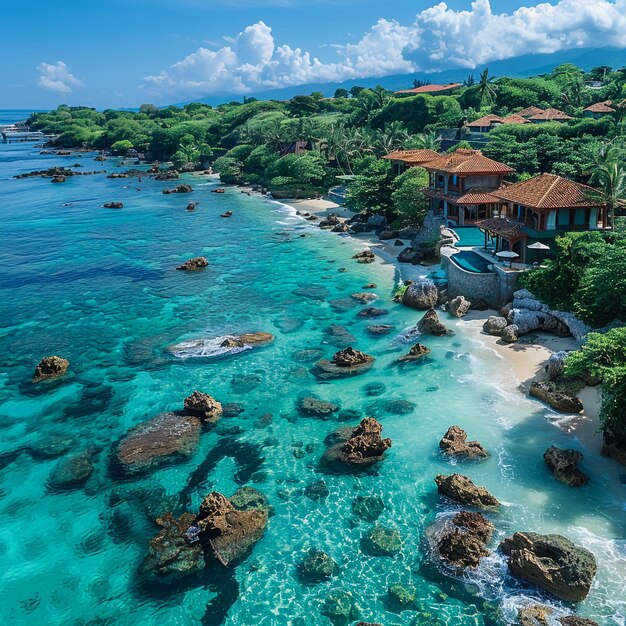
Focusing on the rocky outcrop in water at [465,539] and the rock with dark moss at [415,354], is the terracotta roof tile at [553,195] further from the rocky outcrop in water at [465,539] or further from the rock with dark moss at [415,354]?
the rocky outcrop in water at [465,539]

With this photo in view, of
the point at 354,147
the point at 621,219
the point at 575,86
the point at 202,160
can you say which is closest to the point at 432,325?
the point at 621,219

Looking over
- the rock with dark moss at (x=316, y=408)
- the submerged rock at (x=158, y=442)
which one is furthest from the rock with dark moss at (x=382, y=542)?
the submerged rock at (x=158, y=442)

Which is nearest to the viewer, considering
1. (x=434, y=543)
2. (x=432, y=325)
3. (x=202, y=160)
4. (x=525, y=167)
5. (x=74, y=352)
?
(x=434, y=543)

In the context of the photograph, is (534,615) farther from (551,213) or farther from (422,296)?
(551,213)

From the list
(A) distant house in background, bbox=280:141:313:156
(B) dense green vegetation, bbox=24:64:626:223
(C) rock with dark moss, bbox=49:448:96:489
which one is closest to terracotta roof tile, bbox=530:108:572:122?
(B) dense green vegetation, bbox=24:64:626:223

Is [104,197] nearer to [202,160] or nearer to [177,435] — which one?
[202,160]

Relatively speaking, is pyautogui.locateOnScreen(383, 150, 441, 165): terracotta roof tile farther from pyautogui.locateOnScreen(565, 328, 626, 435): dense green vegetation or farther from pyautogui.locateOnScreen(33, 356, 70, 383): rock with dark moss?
pyautogui.locateOnScreen(33, 356, 70, 383): rock with dark moss
